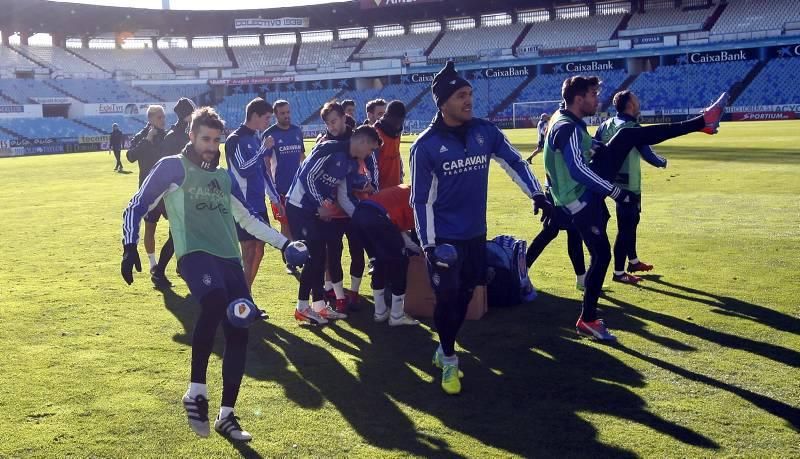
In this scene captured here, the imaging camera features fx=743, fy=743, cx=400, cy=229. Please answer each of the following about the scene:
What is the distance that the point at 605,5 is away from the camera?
219 ft

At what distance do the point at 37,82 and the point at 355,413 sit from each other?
69953 mm

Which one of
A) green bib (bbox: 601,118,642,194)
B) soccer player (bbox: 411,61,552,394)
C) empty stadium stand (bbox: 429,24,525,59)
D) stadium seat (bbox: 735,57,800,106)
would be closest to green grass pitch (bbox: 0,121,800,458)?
soccer player (bbox: 411,61,552,394)

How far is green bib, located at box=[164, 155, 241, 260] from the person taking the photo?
4.93 meters

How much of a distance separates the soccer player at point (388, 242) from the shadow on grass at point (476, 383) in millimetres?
203

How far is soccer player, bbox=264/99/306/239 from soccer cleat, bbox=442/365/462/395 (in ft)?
14.1

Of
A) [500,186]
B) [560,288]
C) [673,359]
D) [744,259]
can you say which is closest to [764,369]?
[673,359]

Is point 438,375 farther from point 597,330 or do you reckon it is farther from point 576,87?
point 576,87

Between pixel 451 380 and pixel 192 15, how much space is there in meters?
77.3

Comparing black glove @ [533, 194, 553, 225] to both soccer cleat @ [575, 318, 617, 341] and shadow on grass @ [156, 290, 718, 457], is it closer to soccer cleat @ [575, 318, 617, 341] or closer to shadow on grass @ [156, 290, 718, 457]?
shadow on grass @ [156, 290, 718, 457]

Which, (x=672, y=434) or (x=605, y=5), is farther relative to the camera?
(x=605, y=5)

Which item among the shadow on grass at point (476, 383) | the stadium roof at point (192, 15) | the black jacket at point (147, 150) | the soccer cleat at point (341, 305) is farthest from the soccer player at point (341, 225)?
the stadium roof at point (192, 15)

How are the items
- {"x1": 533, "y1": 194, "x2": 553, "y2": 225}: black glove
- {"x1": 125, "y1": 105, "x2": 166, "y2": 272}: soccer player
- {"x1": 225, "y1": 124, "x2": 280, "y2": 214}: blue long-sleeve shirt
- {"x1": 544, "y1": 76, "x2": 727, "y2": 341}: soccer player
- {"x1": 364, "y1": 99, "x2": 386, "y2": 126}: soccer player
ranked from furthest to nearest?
1. {"x1": 364, "y1": 99, "x2": 386, "y2": 126}: soccer player
2. {"x1": 125, "y1": 105, "x2": 166, "y2": 272}: soccer player
3. {"x1": 225, "y1": 124, "x2": 280, "y2": 214}: blue long-sleeve shirt
4. {"x1": 544, "y1": 76, "x2": 727, "y2": 341}: soccer player
5. {"x1": 533, "y1": 194, "x2": 553, "y2": 225}: black glove

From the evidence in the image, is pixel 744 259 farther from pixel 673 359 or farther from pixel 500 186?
pixel 500 186

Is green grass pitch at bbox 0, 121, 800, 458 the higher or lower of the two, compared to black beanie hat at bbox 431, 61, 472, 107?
lower
